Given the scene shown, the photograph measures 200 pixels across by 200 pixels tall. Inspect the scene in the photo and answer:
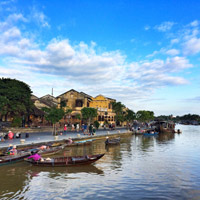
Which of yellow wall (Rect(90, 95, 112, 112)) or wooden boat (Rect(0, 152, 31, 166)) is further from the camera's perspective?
yellow wall (Rect(90, 95, 112, 112))

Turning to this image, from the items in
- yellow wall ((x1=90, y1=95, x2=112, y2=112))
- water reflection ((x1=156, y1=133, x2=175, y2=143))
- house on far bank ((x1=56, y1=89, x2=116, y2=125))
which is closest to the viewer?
water reflection ((x1=156, y1=133, x2=175, y2=143))

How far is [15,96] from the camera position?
43.3m

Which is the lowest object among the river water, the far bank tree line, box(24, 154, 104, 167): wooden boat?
the river water

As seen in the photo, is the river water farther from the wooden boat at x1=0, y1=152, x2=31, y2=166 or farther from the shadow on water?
the wooden boat at x1=0, y1=152, x2=31, y2=166

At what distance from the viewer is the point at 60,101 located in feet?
225

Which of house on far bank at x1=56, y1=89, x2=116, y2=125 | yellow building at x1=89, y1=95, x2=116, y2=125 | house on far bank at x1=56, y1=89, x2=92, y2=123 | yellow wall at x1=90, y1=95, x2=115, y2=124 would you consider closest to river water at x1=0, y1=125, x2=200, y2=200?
house on far bank at x1=56, y1=89, x2=116, y2=125

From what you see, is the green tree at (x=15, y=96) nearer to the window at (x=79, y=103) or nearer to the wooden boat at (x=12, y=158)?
the window at (x=79, y=103)

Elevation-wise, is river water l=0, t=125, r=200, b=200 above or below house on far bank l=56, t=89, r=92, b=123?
below

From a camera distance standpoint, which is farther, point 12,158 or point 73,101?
point 73,101

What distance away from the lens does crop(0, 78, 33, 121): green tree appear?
41875mm

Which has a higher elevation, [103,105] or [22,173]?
[103,105]

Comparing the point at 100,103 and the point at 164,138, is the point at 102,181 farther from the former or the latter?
the point at 100,103

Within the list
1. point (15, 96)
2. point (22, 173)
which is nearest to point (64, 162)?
point (22, 173)

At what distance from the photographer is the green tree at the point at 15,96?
41875 millimetres
